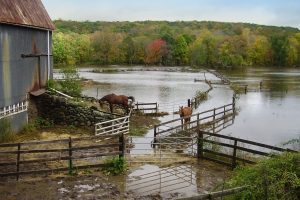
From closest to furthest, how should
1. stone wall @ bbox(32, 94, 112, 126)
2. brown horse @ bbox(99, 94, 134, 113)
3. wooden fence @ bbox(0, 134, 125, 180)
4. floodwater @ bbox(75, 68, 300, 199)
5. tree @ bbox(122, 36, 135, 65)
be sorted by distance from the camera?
floodwater @ bbox(75, 68, 300, 199) < wooden fence @ bbox(0, 134, 125, 180) < stone wall @ bbox(32, 94, 112, 126) < brown horse @ bbox(99, 94, 134, 113) < tree @ bbox(122, 36, 135, 65)

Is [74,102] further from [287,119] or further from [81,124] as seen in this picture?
[287,119]

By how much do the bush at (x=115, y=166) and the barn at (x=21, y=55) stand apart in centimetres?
753

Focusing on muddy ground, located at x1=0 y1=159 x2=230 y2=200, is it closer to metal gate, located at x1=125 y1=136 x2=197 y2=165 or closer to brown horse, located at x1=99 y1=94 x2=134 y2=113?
metal gate, located at x1=125 y1=136 x2=197 y2=165

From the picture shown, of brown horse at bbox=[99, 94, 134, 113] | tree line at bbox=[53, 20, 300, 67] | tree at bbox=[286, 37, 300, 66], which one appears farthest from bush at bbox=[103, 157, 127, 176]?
tree at bbox=[286, 37, 300, 66]

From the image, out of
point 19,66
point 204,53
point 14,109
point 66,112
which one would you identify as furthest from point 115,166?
point 204,53

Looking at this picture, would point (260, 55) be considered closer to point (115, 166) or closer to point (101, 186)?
point (115, 166)

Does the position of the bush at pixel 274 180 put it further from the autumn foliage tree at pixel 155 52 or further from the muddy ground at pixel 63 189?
the autumn foliage tree at pixel 155 52

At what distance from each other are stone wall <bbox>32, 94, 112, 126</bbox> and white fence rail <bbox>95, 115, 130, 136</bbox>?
679 millimetres

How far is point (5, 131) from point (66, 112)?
4.50 meters

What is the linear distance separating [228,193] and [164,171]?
19.8ft

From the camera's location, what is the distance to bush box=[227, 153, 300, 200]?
906cm

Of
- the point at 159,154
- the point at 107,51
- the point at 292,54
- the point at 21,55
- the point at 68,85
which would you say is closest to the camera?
the point at 159,154

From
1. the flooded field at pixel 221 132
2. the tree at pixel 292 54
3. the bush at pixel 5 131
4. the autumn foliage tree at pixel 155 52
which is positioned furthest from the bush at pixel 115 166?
the tree at pixel 292 54

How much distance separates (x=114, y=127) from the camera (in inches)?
878
